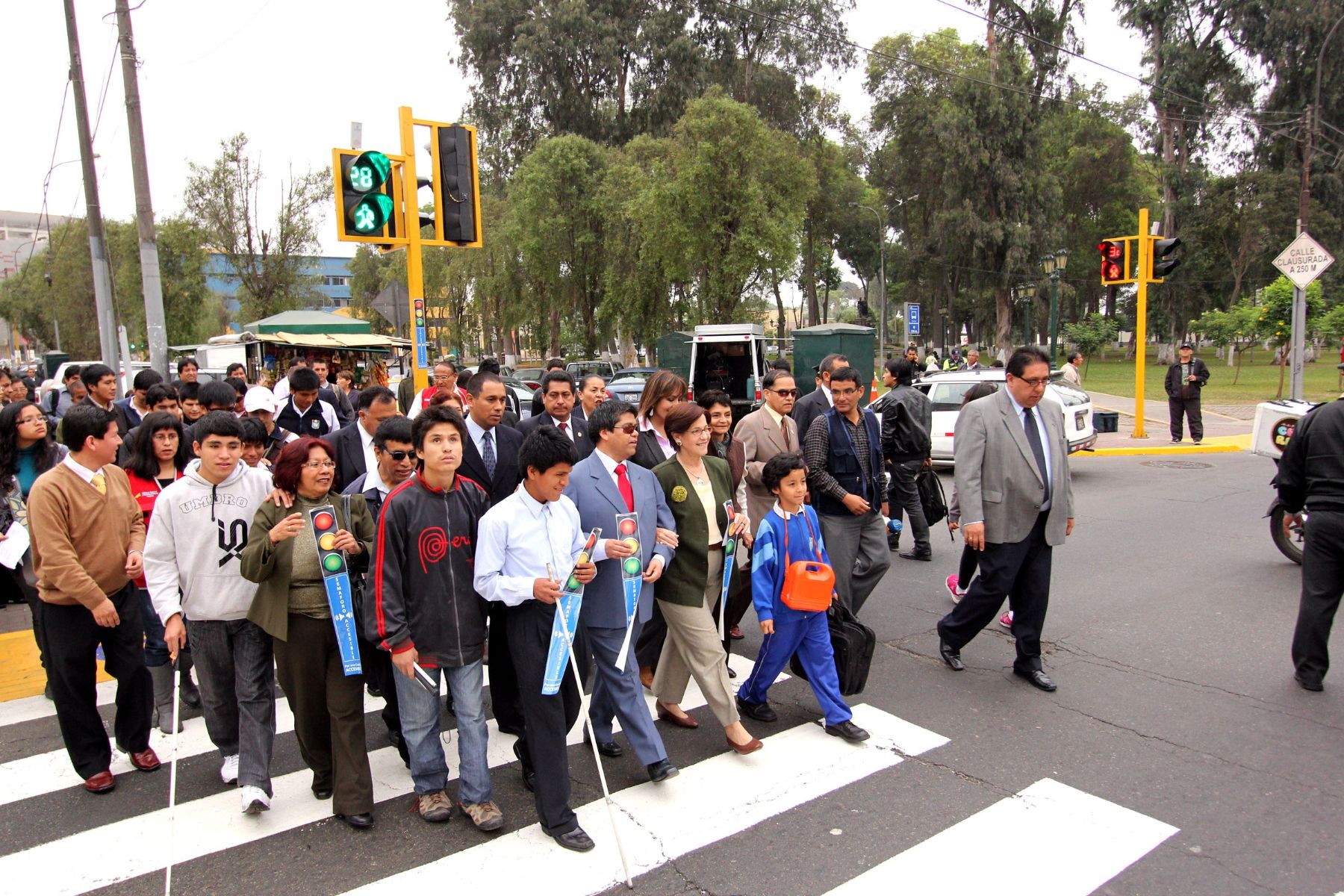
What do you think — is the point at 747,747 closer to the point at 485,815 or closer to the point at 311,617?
the point at 485,815

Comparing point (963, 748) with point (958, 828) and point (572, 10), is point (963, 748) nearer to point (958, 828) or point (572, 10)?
point (958, 828)

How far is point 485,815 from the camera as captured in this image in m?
3.68

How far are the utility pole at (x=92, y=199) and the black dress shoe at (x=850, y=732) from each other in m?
14.6

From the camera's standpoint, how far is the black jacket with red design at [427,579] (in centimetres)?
A: 349

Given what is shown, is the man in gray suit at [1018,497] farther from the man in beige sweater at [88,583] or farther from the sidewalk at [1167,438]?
the sidewalk at [1167,438]

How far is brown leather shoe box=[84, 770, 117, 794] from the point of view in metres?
4.15

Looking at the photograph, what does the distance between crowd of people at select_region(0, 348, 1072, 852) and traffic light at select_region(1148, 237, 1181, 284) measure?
1277cm

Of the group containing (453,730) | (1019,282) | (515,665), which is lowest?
(453,730)

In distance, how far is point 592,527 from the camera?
4.01 m

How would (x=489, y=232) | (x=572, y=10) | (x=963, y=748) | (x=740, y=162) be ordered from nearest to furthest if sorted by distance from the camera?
(x=963, y=748) < (x=740, y=162) < (x=489, y=232) < (x=572, y=10)

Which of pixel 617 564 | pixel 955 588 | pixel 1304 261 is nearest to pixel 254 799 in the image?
pixel 617 564

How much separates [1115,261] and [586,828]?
53.7ft

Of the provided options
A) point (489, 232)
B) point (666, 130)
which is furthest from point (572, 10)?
point (489, 232)

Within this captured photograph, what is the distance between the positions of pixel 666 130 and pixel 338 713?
38.0 m
